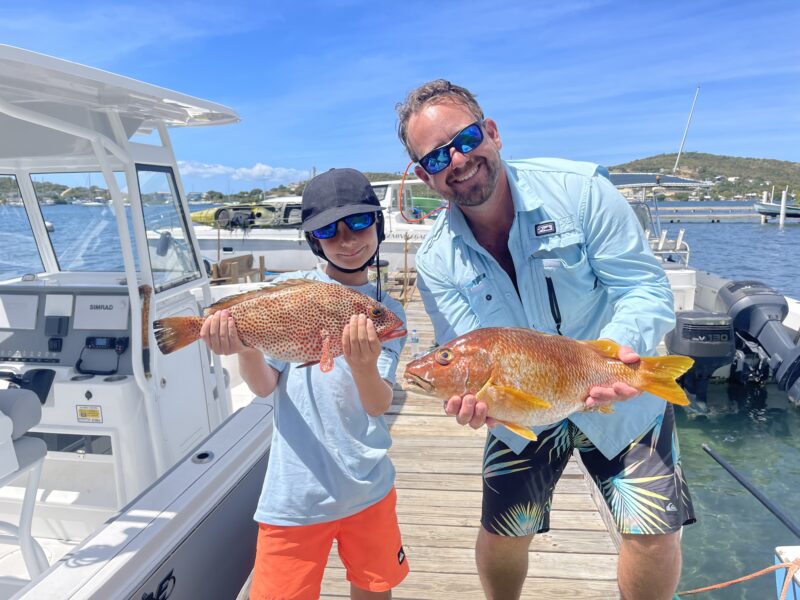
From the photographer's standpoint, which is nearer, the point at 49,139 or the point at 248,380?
the point at 248,380

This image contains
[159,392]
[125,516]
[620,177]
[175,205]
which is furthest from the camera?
[620,177]

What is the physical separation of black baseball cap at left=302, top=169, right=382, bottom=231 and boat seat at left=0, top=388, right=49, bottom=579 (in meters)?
1.76

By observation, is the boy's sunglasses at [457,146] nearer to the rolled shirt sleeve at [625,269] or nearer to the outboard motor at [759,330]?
the rolled shirt sleeve at [625,269]

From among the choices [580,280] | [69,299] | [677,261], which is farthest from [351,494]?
[677,261]

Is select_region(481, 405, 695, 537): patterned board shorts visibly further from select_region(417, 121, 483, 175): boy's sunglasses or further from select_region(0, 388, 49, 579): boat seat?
select_region(0, 388, 49, 579): boat seat

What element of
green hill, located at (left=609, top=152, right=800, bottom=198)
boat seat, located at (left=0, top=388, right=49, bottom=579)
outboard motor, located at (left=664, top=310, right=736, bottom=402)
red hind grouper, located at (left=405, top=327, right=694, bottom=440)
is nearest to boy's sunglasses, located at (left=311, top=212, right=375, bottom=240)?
red hind grouper, located at (left=405, top=327, right=694, bottom=440)

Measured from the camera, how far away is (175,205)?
4266mm

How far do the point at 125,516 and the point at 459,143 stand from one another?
229 cm

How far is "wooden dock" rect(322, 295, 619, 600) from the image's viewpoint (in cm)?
335

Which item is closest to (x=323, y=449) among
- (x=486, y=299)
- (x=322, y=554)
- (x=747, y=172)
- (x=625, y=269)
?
(x=322, y=554)

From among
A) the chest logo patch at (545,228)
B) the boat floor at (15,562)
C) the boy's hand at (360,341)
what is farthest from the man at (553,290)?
the boat floor at (15,562)

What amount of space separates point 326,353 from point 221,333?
404mm

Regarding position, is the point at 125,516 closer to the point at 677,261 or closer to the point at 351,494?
the point at 351,494

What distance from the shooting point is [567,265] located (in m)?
2.32
